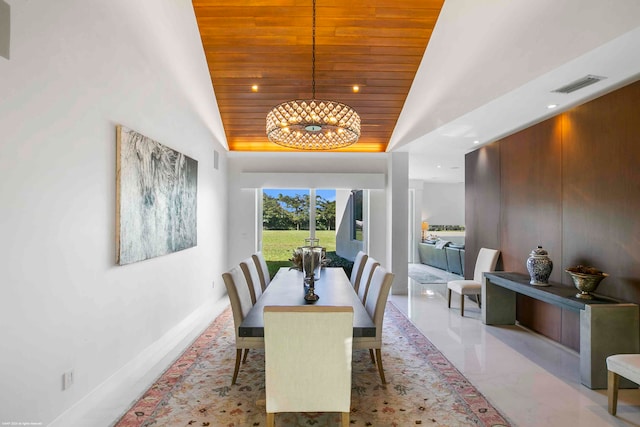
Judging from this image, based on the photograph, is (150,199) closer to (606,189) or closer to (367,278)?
(367,278)

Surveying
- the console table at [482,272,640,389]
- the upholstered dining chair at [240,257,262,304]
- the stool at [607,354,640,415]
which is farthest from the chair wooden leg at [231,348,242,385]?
the console table at [482,272,640,389]

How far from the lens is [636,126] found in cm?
277

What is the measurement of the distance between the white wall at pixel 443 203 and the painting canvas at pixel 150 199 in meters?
8.16

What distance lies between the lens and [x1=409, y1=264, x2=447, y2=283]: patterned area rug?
283 inches

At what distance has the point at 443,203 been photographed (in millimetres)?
Answer: 10758

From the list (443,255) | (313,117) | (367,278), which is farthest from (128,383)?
(443,255)

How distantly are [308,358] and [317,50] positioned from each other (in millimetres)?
3813

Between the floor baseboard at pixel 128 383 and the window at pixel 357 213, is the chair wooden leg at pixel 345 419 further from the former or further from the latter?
the window at pixel 357 213

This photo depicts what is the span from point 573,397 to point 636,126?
223cm

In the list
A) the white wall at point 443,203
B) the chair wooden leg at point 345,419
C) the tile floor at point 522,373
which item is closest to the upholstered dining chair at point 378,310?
the chair wooden leg at point 345,419

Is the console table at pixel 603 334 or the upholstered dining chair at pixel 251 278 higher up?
the upholstered dining chair at pixel 251 278

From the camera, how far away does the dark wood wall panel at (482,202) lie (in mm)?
4840

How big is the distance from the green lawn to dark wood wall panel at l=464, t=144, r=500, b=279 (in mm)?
2446

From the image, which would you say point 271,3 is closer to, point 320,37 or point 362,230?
point 320,37
